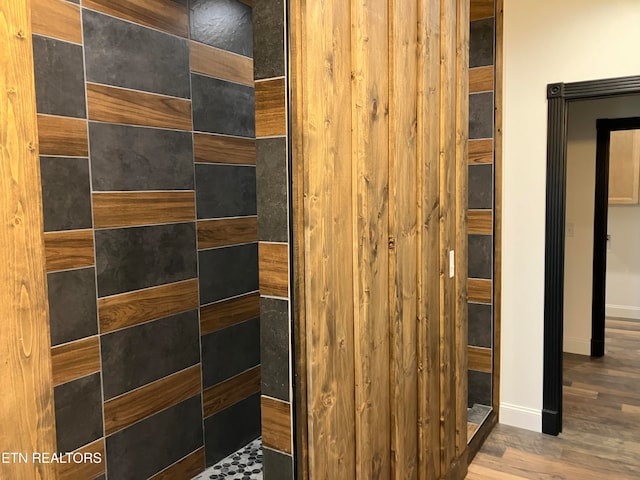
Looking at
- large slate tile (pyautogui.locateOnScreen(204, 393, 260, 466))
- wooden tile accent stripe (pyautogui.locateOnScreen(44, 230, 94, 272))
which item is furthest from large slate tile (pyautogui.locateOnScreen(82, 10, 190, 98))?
large slate tile (pyautogui.locateOnScreen(204, 393, 260, 466))

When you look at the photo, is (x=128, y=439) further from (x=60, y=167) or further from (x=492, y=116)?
(x=492, y=116)

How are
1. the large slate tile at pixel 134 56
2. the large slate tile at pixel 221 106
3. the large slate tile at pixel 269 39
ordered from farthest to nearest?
the large slate tile at pixel 221 106 → the large slate tile at pixel 134 56 → the large slate tile at pixel 269 39

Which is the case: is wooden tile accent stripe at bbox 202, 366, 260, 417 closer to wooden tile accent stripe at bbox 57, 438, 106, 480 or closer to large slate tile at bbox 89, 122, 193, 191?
wooden tile accent stripe at bbox 57, 438, 106, 480

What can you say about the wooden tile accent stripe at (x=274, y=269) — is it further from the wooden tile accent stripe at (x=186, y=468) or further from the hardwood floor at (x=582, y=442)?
the hardwood floor at (x=582, y=442)

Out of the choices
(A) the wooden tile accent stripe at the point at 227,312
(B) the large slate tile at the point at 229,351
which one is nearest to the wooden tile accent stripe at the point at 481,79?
(A) the wooden tile accent stripe at the point at 227,312

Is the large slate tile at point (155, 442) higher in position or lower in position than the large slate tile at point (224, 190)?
lower

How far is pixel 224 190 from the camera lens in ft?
9.25

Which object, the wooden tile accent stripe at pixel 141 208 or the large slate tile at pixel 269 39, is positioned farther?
the wooden tile accent stripe at pixel 141 208

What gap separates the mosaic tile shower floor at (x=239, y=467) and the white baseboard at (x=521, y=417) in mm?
1662

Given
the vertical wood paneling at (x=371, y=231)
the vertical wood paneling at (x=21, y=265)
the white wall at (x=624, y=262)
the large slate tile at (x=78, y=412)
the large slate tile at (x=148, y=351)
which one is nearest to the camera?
the vertical wood paneling at (x=21, y=265)

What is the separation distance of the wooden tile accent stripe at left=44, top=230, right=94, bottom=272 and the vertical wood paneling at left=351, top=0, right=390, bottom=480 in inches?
46.2

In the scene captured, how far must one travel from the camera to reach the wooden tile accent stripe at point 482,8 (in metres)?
3.21

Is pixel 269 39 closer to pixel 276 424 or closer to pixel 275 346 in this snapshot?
pixel 275 346

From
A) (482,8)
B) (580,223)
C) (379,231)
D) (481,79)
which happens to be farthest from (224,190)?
(580,223)
